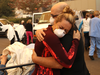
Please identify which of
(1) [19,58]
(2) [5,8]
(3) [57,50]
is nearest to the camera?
(3) [57,50]

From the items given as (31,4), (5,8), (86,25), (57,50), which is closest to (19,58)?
(57,50)

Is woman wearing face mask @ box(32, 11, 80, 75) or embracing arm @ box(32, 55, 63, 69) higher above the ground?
woman wearing face mask @ box(32, 11, 80, 75)

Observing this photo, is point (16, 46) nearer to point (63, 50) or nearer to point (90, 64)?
point (63, 50)

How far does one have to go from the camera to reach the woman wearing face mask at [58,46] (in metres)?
1.45

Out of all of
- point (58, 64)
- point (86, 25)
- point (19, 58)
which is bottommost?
point (86, 25)

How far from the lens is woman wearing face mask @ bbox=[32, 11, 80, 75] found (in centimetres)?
145

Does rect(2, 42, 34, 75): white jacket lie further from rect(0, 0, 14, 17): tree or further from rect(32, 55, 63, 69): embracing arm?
rect(0, 0, 14, 17): tree

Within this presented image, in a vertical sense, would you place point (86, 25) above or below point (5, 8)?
below

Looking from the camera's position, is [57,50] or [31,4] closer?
[57,50]

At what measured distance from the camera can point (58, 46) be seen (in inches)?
57.0

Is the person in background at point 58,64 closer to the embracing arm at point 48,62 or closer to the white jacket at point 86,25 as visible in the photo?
the embracing arm at point 48,62

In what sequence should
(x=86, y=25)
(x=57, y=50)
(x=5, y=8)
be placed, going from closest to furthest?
(x=57, y=50) → (x=86, y=25) → (x=5, y=8)

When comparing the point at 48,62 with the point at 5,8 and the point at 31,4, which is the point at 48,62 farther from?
the point at 5,8

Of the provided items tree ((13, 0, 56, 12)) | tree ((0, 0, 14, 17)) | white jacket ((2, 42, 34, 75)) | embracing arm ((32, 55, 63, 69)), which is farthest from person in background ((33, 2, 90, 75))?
tree ((0, 0, 14, 17))
